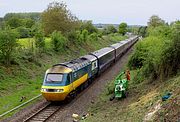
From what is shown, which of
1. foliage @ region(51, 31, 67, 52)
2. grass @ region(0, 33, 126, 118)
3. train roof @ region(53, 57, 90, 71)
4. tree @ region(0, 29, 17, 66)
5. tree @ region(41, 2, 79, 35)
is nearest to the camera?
train roof @ region(53, 57, 90, 71)

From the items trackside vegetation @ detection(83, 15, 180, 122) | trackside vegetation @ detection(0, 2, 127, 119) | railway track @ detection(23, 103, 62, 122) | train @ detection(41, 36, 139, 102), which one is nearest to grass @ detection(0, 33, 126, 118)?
trackside vegetation @ detection(0, 2, 127, 119)

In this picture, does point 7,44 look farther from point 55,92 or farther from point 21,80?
point 55,92

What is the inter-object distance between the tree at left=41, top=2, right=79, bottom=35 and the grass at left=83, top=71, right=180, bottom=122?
1428 inches

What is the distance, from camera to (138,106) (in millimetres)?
15828

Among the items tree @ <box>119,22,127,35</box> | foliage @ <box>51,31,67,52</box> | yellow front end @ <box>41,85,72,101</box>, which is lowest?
tree @ <box>119,22,127,35</box>

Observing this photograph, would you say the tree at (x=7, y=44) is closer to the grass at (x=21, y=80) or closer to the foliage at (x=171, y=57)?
the grass at (x=21, y=80)

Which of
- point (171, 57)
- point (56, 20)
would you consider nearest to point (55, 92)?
point (171, 57)

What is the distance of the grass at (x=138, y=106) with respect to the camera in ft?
41.4

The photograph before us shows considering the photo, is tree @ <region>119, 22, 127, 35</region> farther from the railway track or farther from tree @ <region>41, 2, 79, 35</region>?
the railway track

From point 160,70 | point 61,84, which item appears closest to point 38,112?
point 61,84

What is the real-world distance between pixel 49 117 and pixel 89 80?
32.2 feet

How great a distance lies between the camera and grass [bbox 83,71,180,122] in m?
12.6

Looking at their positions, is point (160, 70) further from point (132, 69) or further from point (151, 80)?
Answer: point (132, 69)

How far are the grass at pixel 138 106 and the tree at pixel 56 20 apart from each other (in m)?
36.3
